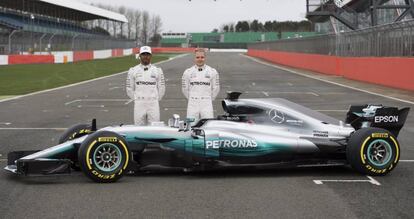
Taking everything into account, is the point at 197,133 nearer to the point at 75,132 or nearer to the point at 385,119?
the point at 75,132

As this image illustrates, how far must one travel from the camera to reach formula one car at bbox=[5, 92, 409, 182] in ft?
22.5

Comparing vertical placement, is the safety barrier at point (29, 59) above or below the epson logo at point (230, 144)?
above

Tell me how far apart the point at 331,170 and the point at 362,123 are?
795 mm

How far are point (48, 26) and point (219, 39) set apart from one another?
8848 cm

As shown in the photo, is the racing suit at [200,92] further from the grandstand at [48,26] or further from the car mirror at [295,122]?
the grandstand at [48,26]

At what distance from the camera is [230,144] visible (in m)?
7.27

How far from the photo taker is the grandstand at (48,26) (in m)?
51.8

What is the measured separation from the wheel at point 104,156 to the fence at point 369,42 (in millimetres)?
19822

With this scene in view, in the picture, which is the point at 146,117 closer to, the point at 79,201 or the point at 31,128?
the point at 79,201

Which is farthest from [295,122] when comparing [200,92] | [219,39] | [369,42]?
[219,39]

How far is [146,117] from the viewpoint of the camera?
336 inches

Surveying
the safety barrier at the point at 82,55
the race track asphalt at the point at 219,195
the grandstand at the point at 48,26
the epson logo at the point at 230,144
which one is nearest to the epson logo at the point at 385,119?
the race track asphalt at the point at 219,195

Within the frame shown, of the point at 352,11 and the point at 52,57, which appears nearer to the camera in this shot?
the point at 352,11

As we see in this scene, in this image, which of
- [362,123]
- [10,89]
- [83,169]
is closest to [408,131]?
[362,123]
